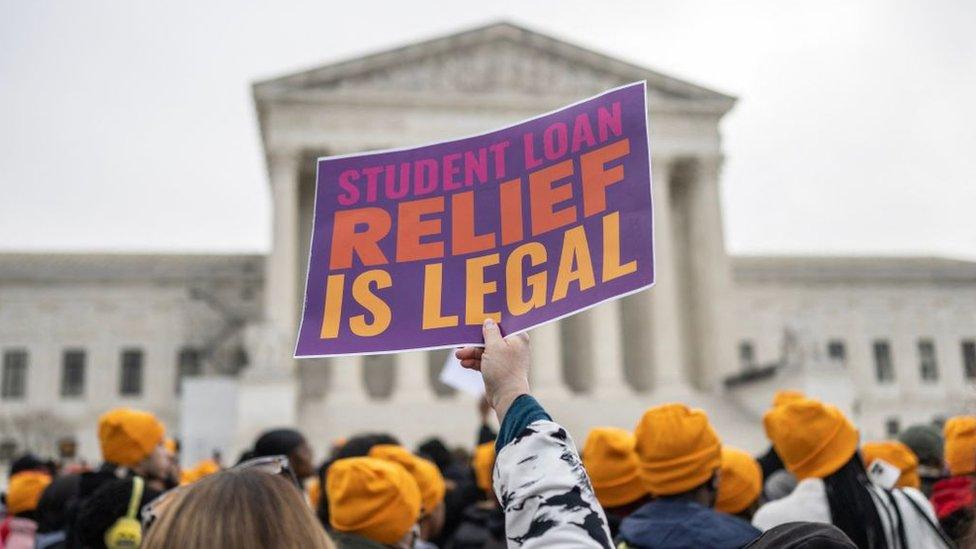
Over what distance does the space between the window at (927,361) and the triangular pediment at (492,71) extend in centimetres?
2380

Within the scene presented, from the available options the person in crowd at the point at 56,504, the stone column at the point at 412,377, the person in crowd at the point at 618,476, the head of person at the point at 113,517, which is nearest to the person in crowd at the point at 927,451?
the person in crowd at the point at 618,476

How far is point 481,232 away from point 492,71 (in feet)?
131

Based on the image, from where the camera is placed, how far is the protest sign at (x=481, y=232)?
3047 mm

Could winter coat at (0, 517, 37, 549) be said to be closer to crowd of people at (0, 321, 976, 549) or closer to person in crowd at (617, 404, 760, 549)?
crowd of people at (0, 321, 976, 549)

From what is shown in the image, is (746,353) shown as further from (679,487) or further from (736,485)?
(679,487)

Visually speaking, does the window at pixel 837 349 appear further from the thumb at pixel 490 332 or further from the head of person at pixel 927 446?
the thumb at pixel 490 332

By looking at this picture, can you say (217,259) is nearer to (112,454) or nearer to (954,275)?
(954,275)

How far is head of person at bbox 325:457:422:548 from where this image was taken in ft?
15.0

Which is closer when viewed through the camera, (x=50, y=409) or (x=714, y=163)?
(x=714, y=163)

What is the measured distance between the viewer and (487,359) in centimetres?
281

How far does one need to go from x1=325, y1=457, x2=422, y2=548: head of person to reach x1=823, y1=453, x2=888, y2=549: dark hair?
6.12 feet

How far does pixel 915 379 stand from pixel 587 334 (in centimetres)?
2532

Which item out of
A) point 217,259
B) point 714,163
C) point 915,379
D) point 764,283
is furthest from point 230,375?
point 915,379

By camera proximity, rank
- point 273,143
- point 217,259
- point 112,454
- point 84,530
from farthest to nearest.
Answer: point 217,259, point 273,143, point 112,454, point 84,530
